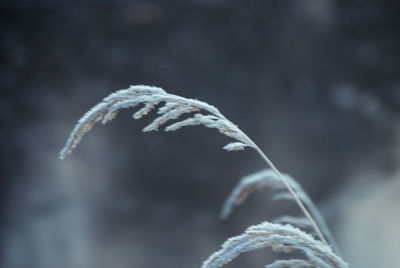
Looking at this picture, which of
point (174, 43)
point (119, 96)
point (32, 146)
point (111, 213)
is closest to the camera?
point (119, 96)

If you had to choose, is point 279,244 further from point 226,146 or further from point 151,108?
point 151,108

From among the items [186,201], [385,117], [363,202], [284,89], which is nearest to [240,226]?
[186,201]

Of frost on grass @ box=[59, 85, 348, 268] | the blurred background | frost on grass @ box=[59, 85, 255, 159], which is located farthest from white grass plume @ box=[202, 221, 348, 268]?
the blurred background

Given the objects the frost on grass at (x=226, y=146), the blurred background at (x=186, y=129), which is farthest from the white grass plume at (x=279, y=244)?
the blurred background at (x=186, y=129)

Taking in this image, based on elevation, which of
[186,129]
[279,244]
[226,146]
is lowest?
[186,129]

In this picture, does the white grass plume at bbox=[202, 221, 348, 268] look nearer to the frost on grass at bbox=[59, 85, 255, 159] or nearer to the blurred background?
the frost on grass at bbox=[59, 85, 255, 159]

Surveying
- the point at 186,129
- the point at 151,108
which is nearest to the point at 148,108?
the point at 151,108

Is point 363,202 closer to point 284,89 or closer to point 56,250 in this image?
point 284,89
